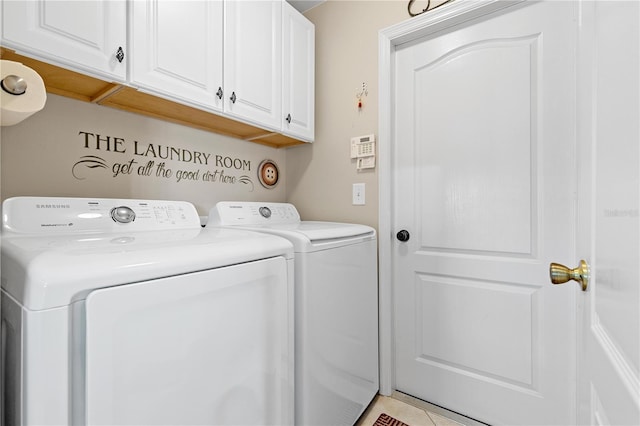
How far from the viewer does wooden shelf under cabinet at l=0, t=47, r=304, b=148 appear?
1.08 meters

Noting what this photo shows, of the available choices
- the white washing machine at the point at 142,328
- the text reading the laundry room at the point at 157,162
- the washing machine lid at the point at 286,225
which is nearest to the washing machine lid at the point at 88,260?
the white washing machine at the point at 142,328

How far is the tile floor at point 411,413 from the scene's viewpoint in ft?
5.22

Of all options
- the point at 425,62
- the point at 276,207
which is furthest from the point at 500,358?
the point at 425,62

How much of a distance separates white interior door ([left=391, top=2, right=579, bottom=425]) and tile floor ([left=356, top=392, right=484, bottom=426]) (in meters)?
0.05

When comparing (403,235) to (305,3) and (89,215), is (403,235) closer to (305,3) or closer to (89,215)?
(89,215)

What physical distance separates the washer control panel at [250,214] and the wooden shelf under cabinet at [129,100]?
0.45 m

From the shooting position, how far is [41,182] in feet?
4.07

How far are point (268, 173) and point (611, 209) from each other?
191 cm

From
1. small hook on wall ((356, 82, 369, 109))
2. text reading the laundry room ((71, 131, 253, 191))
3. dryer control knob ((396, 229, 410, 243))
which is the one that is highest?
small hook on wall ((356, 82, 369, 109))

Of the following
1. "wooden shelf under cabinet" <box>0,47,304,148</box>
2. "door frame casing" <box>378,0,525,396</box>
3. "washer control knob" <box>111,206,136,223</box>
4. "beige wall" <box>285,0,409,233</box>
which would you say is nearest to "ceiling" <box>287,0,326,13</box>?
"beige wall" <box>285,0,409,233</box>

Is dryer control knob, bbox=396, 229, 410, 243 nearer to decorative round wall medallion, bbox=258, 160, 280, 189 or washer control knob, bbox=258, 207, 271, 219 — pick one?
washer control knob, bbox=258, 207, 271, 219

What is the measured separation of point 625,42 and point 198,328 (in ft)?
3.30

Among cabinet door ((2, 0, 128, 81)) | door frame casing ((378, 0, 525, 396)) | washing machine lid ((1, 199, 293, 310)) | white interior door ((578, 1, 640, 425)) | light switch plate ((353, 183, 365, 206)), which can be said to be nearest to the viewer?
white interior door ((578, 1, 640, 425))

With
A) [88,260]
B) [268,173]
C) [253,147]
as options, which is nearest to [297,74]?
→ [253,147]
